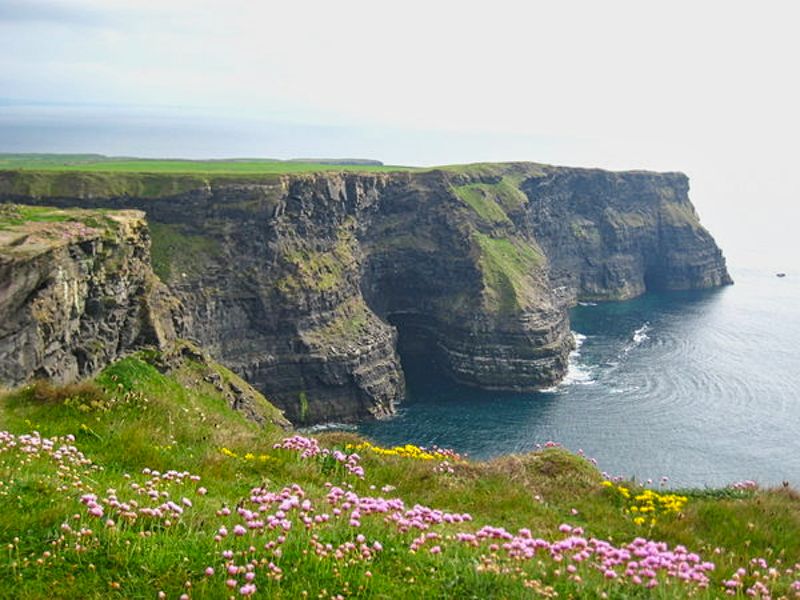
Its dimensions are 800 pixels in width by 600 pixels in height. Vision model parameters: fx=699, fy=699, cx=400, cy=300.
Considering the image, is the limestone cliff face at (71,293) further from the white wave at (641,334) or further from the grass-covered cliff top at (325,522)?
the white wave at (641,334)

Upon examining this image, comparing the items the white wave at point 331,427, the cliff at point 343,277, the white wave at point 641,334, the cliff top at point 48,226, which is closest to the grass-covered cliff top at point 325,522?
the cliff top at point 48,226

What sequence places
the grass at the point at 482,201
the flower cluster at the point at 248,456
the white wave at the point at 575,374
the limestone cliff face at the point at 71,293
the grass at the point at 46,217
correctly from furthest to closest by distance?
1. the grass at the point at 482,201
2. the white wave at the point at 575,374
3. the grass at the point at 46,217
4. the limestone cliff face at the point at 71,293
5. the flower cluster at the point at 248,456

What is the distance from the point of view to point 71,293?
47.0 meters

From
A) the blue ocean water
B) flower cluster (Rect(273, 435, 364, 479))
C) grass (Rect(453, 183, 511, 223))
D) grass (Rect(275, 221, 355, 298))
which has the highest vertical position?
grass (Rect(453, 183, 511, 223))

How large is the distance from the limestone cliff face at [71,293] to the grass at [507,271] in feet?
234

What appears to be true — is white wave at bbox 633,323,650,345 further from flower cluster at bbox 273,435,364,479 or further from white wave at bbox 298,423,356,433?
flower cluster at bbox 273,435,364,479

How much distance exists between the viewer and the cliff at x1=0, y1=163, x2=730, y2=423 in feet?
311

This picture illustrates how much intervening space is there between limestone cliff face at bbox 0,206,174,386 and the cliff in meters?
14.4

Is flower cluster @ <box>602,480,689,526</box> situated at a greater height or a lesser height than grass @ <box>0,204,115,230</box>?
lesser

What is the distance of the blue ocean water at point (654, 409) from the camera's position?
7819 cm

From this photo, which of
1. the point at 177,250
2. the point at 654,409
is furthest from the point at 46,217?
the point at 654,409

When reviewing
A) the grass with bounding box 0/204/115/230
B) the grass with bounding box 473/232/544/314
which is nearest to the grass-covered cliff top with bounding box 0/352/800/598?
the grass with bounding box 0/204/115/230

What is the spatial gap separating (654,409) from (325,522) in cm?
9222

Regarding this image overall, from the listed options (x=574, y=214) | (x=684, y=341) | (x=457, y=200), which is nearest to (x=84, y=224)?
(x=457, y=200)
